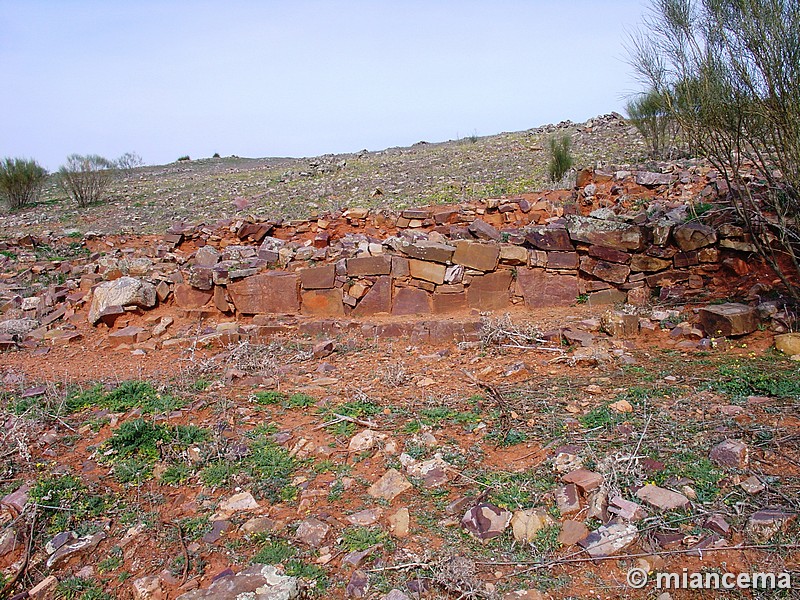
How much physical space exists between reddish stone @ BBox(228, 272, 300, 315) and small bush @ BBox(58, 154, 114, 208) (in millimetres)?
16201

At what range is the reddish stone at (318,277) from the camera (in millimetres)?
8148

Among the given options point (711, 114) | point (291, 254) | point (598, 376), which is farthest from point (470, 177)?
point (598, 376)

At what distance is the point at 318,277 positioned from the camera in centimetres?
818

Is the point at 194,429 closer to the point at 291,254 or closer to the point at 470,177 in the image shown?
the point at 291,254

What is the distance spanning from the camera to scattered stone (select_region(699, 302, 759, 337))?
5.59 m

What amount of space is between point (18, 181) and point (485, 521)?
24.7m

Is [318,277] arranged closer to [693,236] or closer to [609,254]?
[609,254]

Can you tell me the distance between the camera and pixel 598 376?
5020 mm

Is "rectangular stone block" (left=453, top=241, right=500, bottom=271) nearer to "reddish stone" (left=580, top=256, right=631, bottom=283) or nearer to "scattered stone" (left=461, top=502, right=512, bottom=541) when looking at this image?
"reddish stone" (left=580, top=256, right=631, bottom=283)

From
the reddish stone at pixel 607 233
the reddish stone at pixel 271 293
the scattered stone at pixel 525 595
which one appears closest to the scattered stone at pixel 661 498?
the scattered stone at pixel 525 595

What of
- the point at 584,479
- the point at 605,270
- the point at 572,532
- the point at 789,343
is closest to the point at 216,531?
the point at 572,532

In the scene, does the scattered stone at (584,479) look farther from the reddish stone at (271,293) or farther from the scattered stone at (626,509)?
the reddish stone at (271,293)

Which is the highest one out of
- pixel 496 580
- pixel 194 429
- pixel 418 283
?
pixel 418 283

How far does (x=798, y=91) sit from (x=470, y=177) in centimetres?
1225
